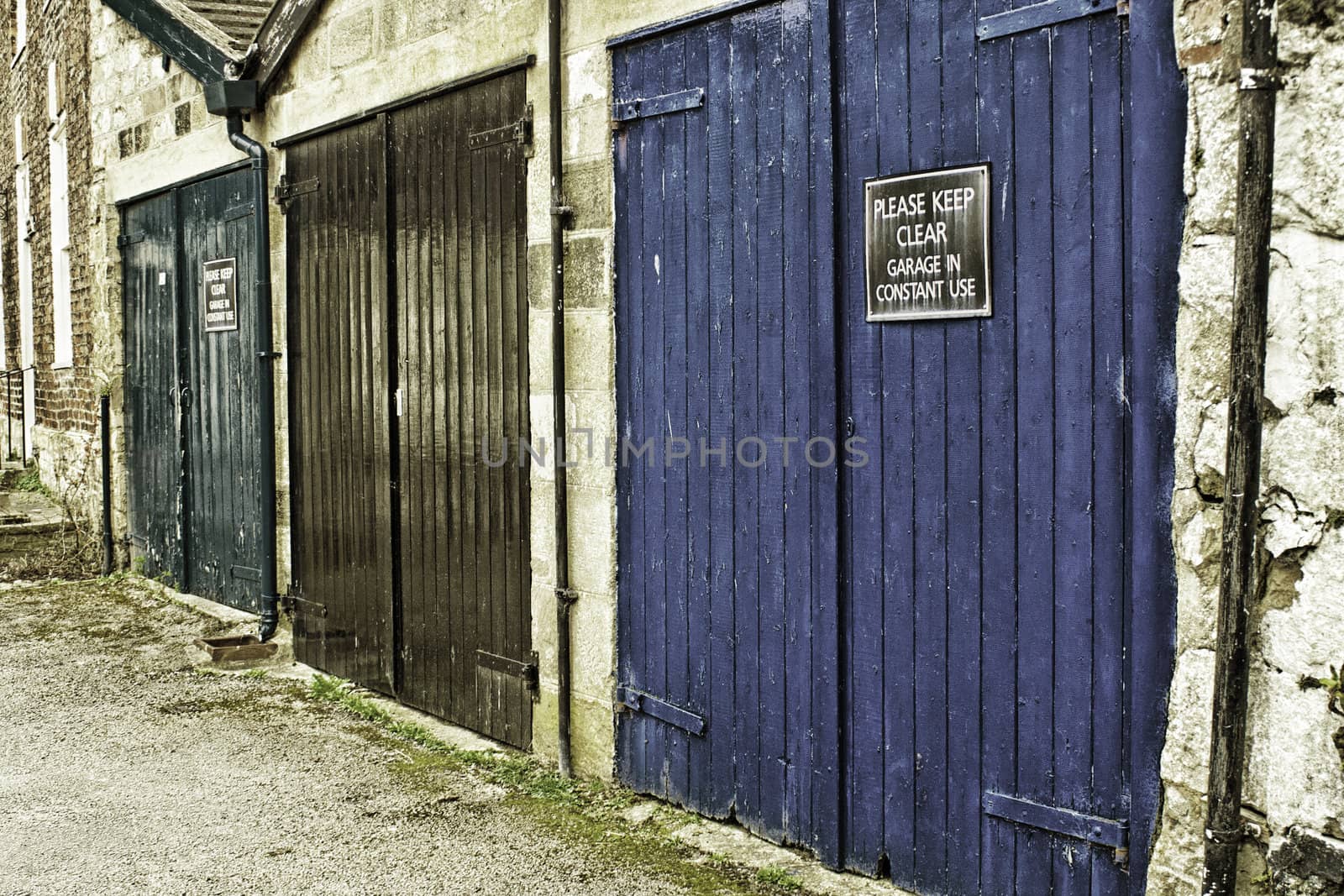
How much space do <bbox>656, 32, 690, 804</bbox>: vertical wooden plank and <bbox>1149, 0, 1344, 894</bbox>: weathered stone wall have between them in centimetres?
189

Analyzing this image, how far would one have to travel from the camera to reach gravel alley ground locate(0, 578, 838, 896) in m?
4.21

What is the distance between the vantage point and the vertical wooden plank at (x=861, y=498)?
3990 millimetres

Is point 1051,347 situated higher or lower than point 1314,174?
lower

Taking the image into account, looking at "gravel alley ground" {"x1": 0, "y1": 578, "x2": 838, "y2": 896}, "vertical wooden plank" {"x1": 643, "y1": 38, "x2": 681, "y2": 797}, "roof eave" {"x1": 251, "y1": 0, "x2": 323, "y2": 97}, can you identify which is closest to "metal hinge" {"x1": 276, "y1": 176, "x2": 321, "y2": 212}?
"roof eave" {"x1": 251, "y1": 0, "x2": 323, "y2": 97}

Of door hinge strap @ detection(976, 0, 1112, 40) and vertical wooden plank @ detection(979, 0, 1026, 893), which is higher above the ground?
door hinge strap @ detection(976, 0, 1112, 40)

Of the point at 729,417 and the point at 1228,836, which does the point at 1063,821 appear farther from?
the point at 729,417

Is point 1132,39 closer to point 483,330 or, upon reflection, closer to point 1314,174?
point 1314,174

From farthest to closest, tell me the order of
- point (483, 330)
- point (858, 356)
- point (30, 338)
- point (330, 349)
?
point (30, 338)
point (330, 349)
point (483, 330)
point (858, 356)

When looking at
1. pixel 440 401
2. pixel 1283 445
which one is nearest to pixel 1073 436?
pixel 1283 445

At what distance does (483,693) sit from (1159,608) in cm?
325

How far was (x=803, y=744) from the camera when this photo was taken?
4262 millimetres

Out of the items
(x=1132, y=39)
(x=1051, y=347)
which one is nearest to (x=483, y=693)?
(x=1051, y=347)

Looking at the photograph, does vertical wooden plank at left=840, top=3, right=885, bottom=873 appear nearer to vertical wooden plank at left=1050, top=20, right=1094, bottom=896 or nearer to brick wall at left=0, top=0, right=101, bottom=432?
vertical wooden plank at left=1050, top=20, right=1094, bottom=896

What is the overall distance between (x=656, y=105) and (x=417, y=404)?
213 cm
